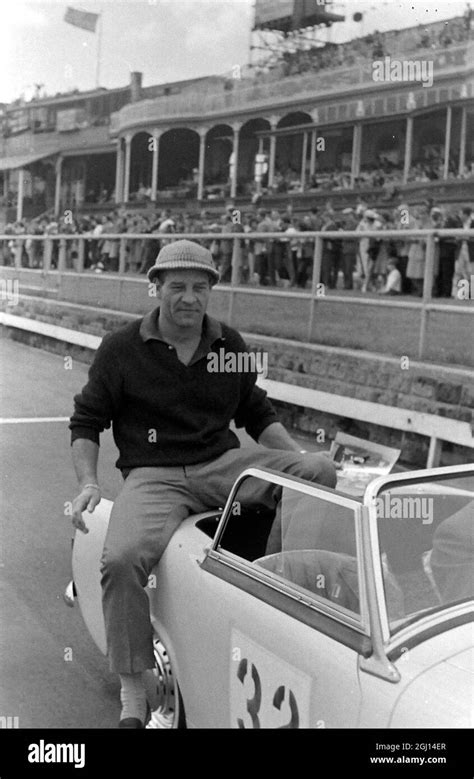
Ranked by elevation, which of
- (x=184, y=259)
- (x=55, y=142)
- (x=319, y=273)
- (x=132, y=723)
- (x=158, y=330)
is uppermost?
(x=55, y=142)

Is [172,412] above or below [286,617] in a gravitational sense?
above

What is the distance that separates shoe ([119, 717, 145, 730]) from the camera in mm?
3184

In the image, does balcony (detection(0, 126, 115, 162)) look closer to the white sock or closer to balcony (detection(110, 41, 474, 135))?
balcony (detection(110, 41, 474, 135))

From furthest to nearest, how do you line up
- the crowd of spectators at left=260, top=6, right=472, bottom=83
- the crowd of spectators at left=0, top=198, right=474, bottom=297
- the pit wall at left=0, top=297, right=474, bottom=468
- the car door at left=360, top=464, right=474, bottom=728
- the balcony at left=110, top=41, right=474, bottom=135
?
the crowd of spectators at left=260, top=6, right=472, bottom=83 → the balcony at left=110, top=41, right=474, bottom=135 → the crowd of spectators at left=0, top=198, right=474, bottom=297 → the pit wall at left=0, top=297, right=474, bottom=468 → the car door at left=360, top=464, right=474, bottom=728

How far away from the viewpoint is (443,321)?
8.61 metres

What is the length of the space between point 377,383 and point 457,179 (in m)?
17.9

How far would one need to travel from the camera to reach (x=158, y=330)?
3797 millimetres

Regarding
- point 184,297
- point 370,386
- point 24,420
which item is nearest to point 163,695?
point 184,297

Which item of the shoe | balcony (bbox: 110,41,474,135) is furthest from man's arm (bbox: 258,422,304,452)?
balcony (bbox: 110,41,474,135)

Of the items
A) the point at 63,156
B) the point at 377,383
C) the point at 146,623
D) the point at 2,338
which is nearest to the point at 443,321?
the point at 377,383

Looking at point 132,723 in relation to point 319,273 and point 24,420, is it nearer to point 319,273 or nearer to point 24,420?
point 24,420

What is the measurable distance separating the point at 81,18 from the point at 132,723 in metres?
9.75

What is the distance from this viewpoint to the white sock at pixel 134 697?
10.6ft

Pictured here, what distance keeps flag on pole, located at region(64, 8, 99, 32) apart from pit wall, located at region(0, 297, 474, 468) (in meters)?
4.00
